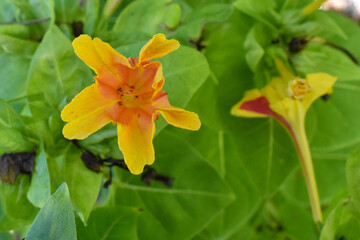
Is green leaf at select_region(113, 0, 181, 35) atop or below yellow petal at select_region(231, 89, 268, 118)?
atop

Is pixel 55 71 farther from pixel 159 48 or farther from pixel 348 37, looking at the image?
pixel 348 37

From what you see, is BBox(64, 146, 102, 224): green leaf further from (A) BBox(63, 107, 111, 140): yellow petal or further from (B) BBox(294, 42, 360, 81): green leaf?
(B) BBox(294, 42, 360, 81): green leaf

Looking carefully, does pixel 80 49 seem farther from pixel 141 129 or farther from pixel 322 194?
pixel 322 194

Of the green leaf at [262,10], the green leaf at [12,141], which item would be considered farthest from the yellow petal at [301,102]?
the green leaf at [12,141]

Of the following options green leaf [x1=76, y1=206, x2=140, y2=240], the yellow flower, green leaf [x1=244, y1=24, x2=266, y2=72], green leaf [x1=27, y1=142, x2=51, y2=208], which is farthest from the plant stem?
green leaf [x1=27, y1=142, x2=51, y2=208]

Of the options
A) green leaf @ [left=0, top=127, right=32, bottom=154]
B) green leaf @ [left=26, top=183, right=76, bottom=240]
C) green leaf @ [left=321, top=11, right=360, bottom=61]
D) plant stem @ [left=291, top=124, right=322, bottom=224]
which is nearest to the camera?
green leaf @ [left=26, top=183, right=76, bottom=240]

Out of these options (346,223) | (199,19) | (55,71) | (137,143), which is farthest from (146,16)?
(346,223)
